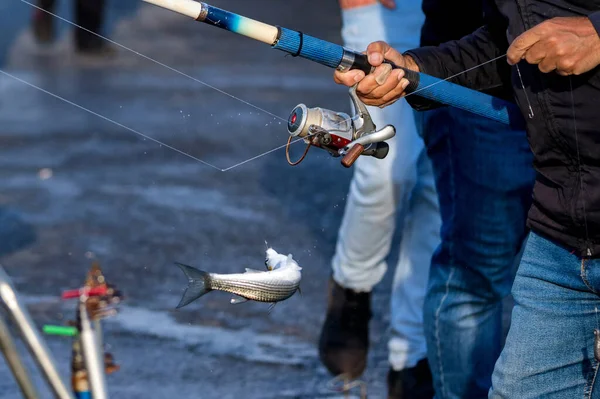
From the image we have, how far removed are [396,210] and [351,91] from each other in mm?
1591

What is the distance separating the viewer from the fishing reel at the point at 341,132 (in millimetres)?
2902

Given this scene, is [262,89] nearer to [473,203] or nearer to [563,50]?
[473,203]

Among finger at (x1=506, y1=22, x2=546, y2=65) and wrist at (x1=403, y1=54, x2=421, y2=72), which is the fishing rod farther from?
finger at (x1=506, y1=22, x2=546, y2=65)

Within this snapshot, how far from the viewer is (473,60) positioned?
328 cm

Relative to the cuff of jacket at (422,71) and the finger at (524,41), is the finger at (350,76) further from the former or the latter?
the finger at (524,41)

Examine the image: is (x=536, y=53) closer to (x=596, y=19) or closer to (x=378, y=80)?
(x=596, y=19)

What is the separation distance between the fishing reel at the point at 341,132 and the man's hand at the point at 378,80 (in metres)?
0.03

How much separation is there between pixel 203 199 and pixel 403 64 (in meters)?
3.59

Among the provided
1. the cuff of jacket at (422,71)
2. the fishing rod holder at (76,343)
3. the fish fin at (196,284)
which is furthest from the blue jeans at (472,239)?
the fish fin at (196,284)

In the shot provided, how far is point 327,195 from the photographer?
6.83 meters

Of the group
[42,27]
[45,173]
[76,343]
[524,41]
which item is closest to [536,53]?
[524,41]

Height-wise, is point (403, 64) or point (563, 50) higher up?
point (563, 50)

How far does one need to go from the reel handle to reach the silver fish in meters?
0.31

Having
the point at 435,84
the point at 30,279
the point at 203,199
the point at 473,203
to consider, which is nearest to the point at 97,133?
the point at 203,199
